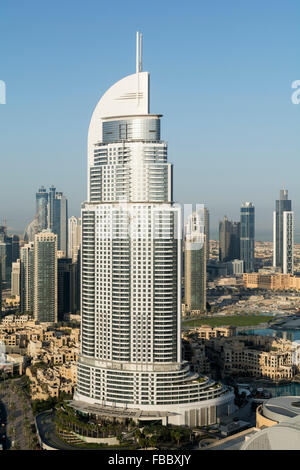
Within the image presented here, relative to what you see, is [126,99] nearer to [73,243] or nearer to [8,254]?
[8,254]

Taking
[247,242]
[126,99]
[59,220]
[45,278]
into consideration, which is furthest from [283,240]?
[126,99]

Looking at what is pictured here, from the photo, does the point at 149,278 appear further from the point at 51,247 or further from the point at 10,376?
the point at 51,247

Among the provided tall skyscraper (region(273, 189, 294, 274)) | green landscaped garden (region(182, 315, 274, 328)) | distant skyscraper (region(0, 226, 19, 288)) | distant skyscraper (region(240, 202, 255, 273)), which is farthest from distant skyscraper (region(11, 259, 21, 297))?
tall skyscraper (region(273, 189, 294, 274))

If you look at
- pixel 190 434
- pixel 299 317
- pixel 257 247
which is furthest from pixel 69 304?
pixel 257 247

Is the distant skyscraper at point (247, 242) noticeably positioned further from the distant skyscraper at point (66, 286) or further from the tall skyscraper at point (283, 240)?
the distant skyscraper at point (66, 286)

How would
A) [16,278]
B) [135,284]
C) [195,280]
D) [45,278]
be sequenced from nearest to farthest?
[135,284] → [45,278] → [16,278] → [195,280]

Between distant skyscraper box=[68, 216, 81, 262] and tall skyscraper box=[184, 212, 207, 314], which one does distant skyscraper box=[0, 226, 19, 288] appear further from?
tall skyscraper box=[184, 212, 207, 314]

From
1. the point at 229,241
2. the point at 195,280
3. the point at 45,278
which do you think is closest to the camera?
the point at 45,278
